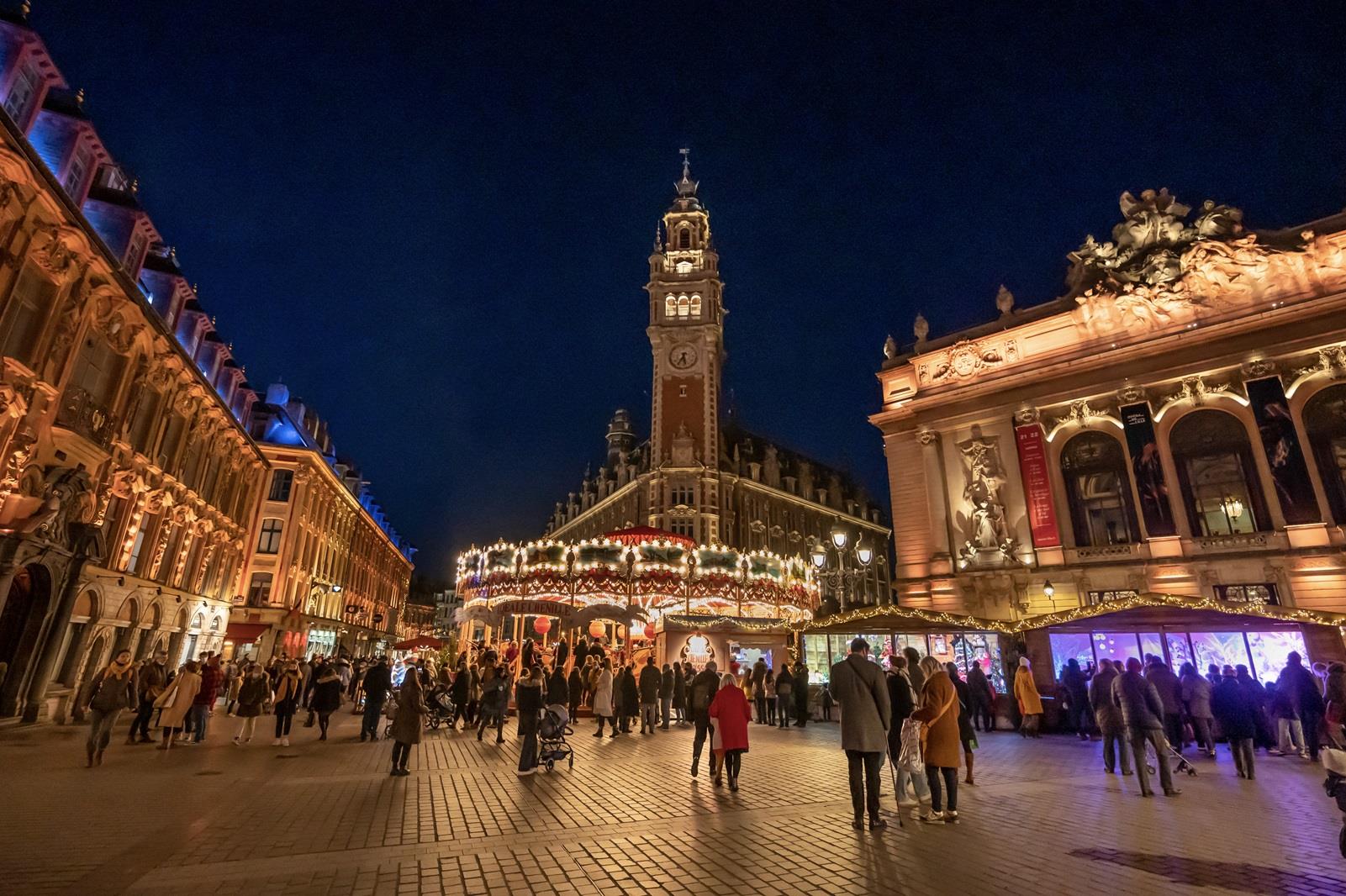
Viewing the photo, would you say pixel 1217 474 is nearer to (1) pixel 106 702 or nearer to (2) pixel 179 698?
(2) pixel 179 698

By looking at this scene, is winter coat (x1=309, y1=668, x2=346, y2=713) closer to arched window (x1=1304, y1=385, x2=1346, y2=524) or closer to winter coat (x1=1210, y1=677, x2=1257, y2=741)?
winter coat (x1=1210, y1=677, x2=1257, y2=741)

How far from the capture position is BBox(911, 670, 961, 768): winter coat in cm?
714

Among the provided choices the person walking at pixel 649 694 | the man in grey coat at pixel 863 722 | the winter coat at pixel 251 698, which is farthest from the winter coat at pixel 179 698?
the man in grey coat at pixel 863 722

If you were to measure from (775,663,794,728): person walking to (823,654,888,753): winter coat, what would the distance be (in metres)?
12.1

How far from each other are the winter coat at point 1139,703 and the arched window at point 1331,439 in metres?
20.9

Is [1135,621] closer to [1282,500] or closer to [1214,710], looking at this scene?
[1214,710]

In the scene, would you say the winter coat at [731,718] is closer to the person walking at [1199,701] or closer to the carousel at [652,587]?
the person walking at [1199,701]

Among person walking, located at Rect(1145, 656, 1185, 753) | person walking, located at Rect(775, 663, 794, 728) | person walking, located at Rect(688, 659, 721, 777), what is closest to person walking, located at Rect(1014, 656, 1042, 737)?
person walking, located at Rect(1145, 656, 1185, 753)

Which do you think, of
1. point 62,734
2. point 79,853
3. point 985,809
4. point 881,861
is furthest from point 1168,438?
point 62,734

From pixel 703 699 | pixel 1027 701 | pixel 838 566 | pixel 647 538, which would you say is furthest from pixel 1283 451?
pixel 703 699

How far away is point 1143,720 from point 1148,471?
21.0m

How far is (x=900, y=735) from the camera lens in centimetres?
810

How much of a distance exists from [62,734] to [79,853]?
12393 mm

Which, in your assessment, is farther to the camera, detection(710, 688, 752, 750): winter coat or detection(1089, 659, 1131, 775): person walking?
detection(1089, 659, 1131, 775): person walking
